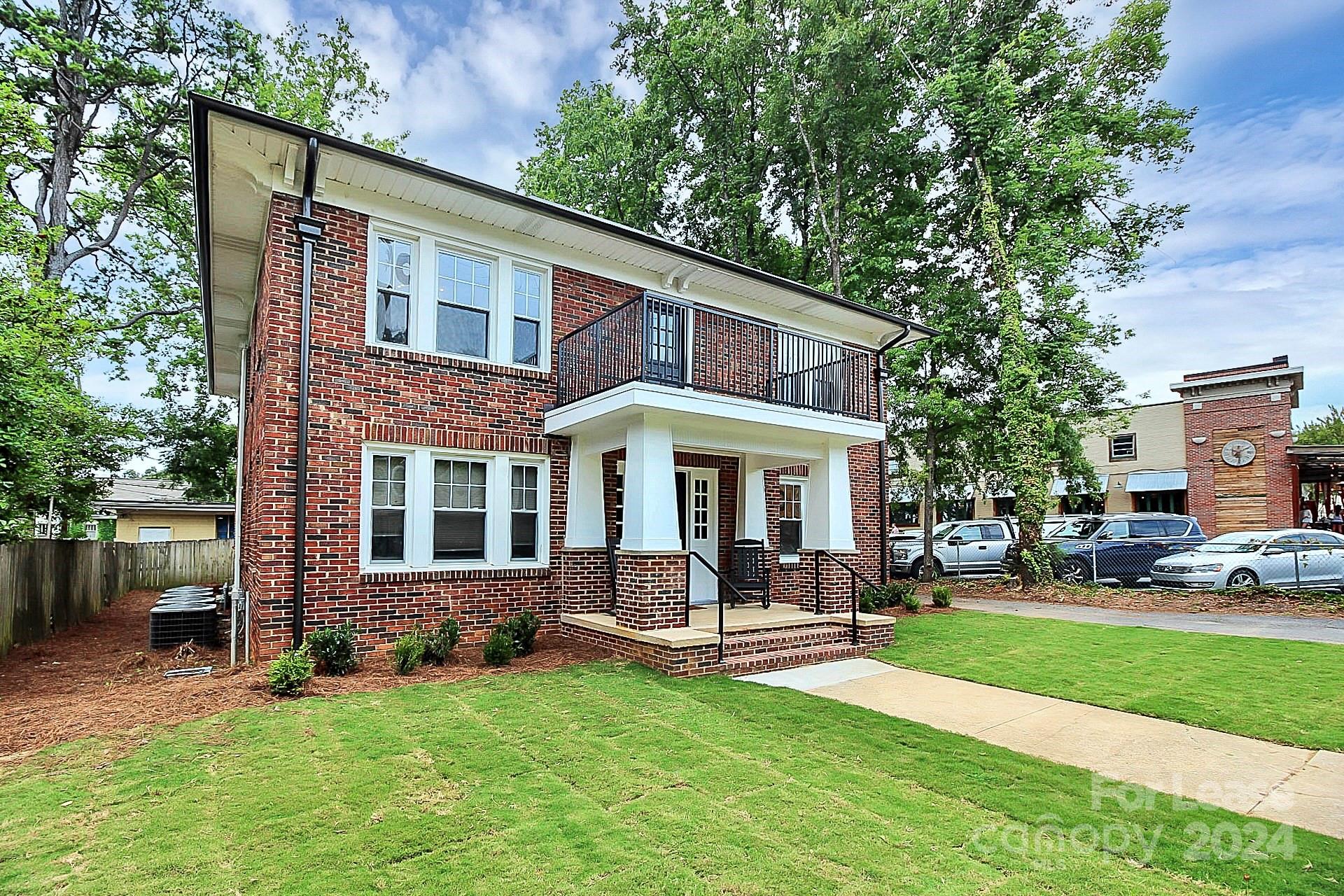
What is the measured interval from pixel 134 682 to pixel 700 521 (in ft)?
24.5

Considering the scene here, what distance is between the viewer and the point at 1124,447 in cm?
3031

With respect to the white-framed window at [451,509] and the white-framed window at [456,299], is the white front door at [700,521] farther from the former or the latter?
the white-framed window at [456,299]

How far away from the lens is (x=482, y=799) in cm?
418

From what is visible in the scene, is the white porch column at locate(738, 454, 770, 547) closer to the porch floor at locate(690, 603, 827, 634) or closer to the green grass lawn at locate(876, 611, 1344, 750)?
the porch floor at locate(690, 603, 827, 634)

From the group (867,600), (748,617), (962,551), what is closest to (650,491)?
(748,617)

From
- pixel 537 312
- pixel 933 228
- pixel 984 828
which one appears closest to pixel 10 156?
pixel 537 312

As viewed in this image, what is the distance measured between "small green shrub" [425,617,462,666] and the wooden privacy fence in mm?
5663

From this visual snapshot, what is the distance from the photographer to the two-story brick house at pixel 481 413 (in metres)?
7.80

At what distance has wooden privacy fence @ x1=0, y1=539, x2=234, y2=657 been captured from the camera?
9203 mm

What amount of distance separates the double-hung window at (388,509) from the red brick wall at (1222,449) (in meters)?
29.7

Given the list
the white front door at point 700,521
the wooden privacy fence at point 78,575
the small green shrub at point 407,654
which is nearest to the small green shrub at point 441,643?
the small green shrub at point 407,654

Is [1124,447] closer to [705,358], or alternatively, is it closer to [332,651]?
[705,358]

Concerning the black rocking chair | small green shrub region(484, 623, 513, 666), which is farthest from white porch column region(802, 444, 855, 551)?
small green shrub region(484, 623, 513, 666)

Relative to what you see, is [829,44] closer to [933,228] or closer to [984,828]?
[933,228]
